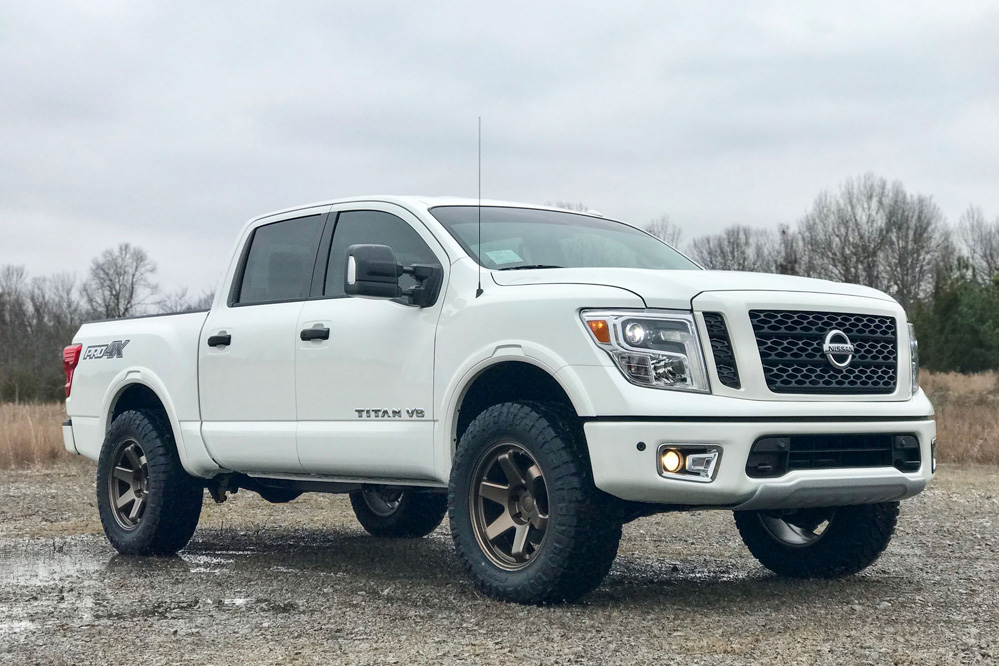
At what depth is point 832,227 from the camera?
58.9 metres

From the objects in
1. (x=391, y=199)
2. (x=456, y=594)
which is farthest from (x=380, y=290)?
(x=456, y=594)

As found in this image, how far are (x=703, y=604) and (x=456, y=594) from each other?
3.69 feet

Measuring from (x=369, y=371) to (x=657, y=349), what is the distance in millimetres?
1691

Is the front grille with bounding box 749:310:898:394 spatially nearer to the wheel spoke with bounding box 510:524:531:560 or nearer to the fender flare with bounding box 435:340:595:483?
the fender flare with bounding box 435:340:595:483

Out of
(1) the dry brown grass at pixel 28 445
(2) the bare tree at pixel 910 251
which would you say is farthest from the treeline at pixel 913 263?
(1) the dry brown grass at pixel 28 445

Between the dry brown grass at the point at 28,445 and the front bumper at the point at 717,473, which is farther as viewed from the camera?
the dry brown grass at the point at 28,445

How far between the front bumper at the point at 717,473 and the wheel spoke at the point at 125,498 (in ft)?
12.2

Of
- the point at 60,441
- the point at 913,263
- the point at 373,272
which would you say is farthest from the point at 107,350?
the point at 913,263

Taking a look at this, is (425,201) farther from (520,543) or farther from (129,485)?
(129,485)

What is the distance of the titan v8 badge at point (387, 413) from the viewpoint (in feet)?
18.6

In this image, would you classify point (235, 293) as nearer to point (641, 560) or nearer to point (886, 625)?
point (641, 560)

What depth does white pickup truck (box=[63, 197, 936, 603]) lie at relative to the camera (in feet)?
15.8

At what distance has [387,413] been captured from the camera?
19.1 ft

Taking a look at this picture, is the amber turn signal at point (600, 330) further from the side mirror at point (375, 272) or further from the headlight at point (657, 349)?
the side mirror at point (375, 272)
